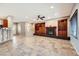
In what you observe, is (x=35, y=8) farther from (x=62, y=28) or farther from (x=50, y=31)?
(x=50, y=31)

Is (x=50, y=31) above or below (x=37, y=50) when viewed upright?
above

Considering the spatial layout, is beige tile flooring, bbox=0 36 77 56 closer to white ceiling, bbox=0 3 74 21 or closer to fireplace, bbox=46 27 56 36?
white ceiling, bbox=0 3 74 21

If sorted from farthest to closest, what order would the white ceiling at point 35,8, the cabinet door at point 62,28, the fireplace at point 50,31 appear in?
the fireplace at point 50,31
the cabinet door at point 62,28
the white ceiling at point 35,8

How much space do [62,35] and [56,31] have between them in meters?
1.30

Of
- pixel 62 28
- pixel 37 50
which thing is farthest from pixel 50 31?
pixel 37 50

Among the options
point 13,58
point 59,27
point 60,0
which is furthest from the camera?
point 59,27

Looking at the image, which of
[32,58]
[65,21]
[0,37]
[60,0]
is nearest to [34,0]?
[60,0]

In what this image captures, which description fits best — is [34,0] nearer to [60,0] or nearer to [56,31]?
[60,0]

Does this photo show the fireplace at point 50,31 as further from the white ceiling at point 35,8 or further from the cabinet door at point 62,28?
the white ceiling at point 35,8

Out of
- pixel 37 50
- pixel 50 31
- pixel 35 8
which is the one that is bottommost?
pixel 37 50

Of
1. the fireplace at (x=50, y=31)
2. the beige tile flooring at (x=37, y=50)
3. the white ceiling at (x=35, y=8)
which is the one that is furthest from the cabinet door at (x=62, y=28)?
the beige tile flooring at (x=37, y=50)

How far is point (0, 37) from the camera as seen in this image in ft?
26.4

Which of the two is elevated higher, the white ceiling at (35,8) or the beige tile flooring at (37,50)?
the white ceiling at (35,8)

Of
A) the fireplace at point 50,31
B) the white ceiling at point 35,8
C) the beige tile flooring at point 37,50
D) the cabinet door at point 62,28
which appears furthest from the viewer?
the fireplace at point 50,31
